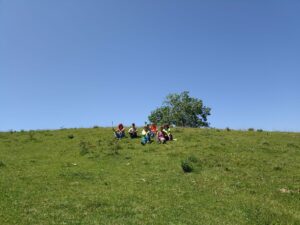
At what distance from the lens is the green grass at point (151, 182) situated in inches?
623

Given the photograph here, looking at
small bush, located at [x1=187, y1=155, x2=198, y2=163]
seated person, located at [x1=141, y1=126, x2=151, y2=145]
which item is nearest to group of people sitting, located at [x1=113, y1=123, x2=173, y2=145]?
seated person, located at [x1=141, y1=126, x2=151, y2=145]

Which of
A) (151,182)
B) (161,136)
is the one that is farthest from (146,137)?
(151,182)

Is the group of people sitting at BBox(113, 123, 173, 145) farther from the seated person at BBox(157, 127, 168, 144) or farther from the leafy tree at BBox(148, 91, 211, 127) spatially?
the leafy tree at BBox(148, 91, 211, 127)

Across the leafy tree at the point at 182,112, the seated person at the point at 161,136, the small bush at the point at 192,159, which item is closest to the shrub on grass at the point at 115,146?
the seated person at the point at 161,136

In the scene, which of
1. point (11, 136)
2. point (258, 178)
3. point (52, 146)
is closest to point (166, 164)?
point (258, 178)

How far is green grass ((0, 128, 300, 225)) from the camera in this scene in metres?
15.8

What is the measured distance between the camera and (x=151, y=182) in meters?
21.5

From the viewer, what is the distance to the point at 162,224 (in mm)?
14781

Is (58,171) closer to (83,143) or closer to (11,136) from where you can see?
(83,143)

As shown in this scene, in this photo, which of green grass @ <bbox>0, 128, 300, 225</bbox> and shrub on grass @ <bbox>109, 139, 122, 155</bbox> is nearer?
green grass @ <bbox>0, 128, 300, 225</bbox>

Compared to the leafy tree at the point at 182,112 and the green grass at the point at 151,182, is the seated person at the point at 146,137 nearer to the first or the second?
the green grass at the point at 151,182

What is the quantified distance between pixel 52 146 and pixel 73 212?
21565mm

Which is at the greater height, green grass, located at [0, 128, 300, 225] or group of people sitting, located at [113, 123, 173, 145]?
group of people sitting, located at [113, 123, 173, 145]

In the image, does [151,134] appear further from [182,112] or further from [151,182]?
[182,112]
